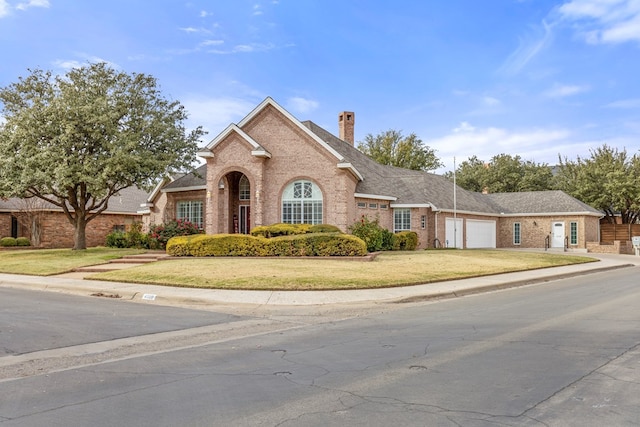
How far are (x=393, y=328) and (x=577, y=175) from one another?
46.9 meters

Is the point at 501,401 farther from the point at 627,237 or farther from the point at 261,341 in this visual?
the point at 627,237

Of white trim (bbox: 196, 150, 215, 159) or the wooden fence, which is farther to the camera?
the wooden fence

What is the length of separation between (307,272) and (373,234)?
34.0 feet

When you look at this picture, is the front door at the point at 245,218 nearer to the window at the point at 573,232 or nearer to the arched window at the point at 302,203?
the arched window at the point at 302,203

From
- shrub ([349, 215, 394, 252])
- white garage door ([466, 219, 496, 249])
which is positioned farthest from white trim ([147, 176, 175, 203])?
white garage door ([466, 219, 496, 249])

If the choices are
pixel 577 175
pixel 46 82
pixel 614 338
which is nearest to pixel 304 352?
pixel 614 338

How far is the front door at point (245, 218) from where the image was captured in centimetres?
2983

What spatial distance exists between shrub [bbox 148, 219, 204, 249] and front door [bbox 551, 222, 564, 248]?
2733 cm

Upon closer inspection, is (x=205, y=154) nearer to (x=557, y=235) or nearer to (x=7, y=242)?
(x=7, y=242)

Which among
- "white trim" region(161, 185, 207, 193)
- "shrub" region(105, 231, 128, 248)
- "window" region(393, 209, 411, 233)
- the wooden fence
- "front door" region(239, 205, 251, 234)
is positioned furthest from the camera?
the wooden fence

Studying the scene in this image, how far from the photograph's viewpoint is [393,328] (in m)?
9.68

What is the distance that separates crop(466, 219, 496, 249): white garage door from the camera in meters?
37.8

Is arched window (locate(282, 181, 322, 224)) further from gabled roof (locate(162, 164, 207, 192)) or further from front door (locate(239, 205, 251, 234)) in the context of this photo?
gabled roof (locate(162, 164, 207, 192))

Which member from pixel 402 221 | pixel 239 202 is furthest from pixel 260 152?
pixel 402 221
